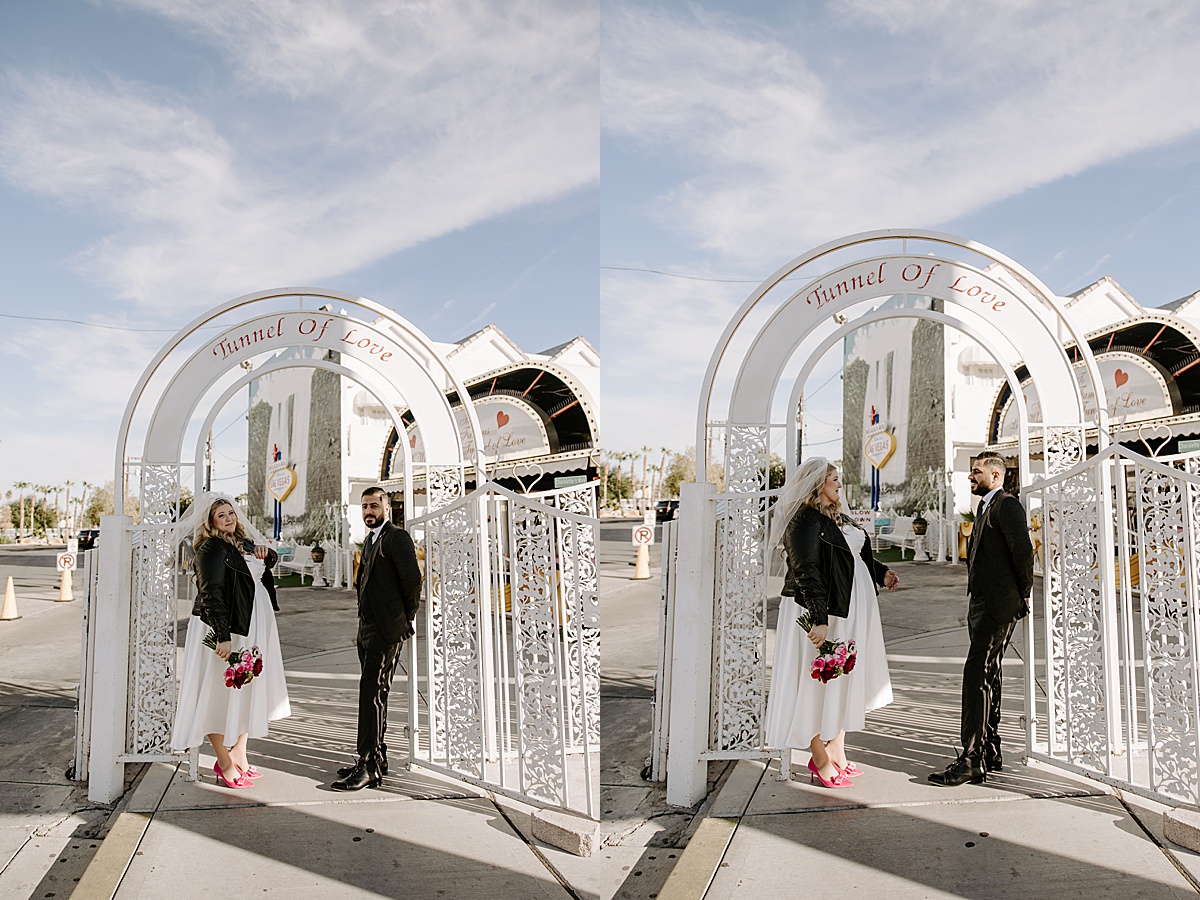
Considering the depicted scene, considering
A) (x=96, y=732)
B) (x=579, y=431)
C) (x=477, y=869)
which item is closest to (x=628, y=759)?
(x=477, y=869)

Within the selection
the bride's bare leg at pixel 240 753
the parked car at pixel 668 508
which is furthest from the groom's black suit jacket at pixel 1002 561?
the bride's bare leg at pixel 240 753

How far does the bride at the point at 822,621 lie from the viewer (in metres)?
3.05

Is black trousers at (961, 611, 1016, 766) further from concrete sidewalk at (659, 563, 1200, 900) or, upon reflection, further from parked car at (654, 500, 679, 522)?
parked car at (654, 500, 679, 522)

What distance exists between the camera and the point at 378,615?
3.19 m

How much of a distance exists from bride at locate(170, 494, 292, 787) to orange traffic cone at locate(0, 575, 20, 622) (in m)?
1.53

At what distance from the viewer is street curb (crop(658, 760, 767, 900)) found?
8.59 ft

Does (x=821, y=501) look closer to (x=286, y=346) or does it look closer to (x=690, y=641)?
(x=690, y=641)

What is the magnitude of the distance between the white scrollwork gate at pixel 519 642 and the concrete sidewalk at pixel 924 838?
56cm

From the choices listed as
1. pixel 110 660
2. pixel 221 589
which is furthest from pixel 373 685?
pixel 110 660

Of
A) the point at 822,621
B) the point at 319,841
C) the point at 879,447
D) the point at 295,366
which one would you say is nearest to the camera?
the point at 319,841

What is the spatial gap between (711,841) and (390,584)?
4.80ft

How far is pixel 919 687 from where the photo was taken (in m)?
4.64

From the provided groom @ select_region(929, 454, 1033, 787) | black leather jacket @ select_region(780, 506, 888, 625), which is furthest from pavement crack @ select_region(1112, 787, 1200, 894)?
black leather jacket @ select_region(780, 506, 888, 625)

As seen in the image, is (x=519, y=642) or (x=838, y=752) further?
(x=838, y=752)
